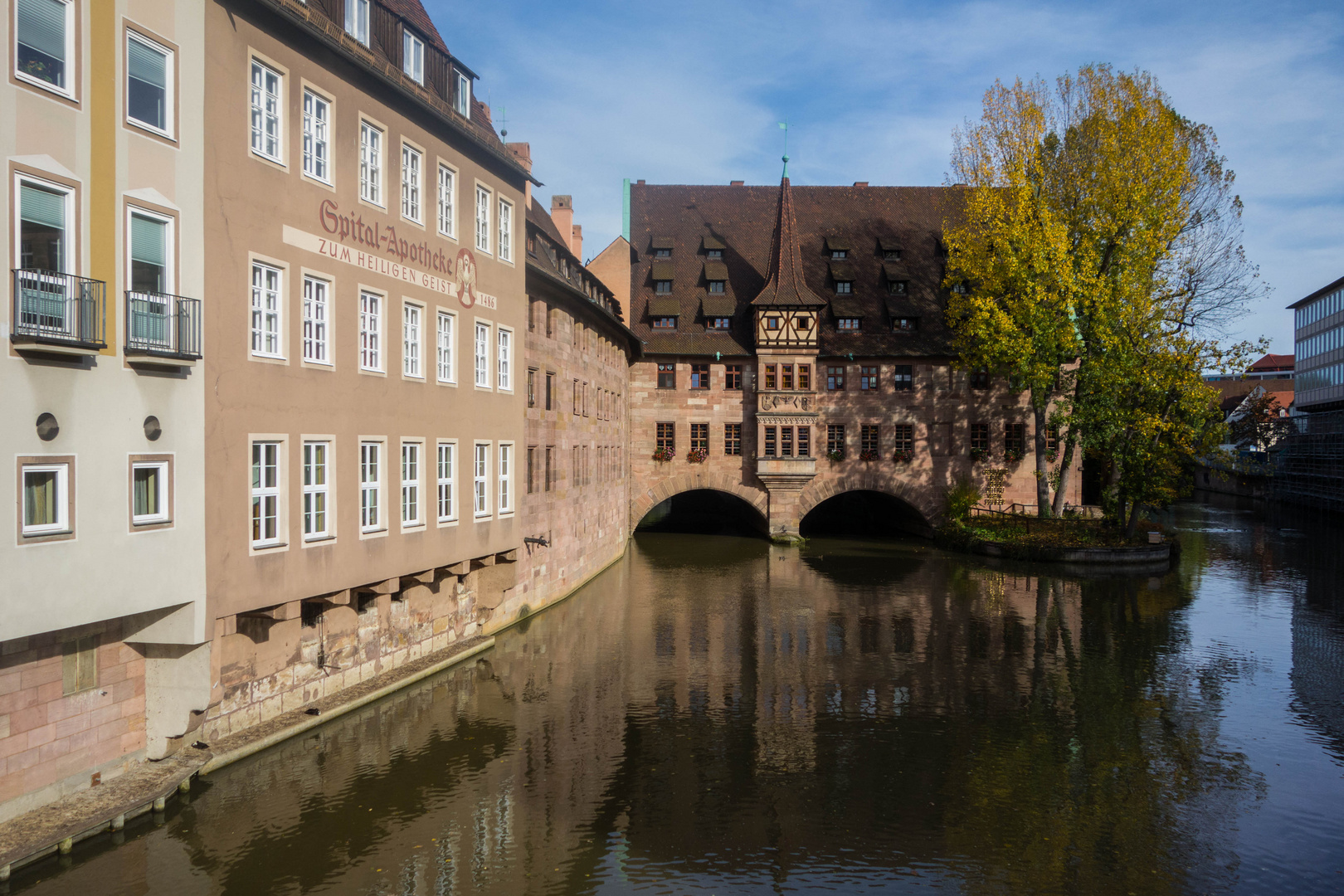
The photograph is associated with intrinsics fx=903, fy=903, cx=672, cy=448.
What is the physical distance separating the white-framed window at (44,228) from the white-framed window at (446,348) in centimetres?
804

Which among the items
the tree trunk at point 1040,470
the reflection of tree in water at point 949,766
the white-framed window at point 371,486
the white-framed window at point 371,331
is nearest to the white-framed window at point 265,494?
the white-framed window at point 371,486

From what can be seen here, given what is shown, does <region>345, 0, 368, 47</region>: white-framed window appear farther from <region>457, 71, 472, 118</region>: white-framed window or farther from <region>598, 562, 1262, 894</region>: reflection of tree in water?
<region>598, 562, 1262, 894</region>: reflection of tree in water

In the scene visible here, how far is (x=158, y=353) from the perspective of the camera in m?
11.4

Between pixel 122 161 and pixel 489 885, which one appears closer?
pixel 489 885

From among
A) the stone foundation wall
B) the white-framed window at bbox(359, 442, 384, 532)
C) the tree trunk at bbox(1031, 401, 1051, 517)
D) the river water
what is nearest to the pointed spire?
the tree trunk at bbox(1031, 401, 1051, 517)

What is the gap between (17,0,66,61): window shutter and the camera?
33.1 ft

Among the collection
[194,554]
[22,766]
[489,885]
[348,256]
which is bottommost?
[489,885]

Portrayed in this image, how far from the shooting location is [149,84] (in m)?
11.7

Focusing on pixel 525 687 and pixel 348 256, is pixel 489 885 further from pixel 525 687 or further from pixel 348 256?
pixel 348 256

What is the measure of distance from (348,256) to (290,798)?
8714 mm

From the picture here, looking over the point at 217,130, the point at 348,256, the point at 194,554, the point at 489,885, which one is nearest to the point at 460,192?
the point at 348,256

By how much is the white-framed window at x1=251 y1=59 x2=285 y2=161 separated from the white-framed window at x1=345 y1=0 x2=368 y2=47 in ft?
8.50

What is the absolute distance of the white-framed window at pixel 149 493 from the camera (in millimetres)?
11422

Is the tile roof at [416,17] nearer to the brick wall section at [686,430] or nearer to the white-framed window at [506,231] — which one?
the white-framed window at [506,231]
